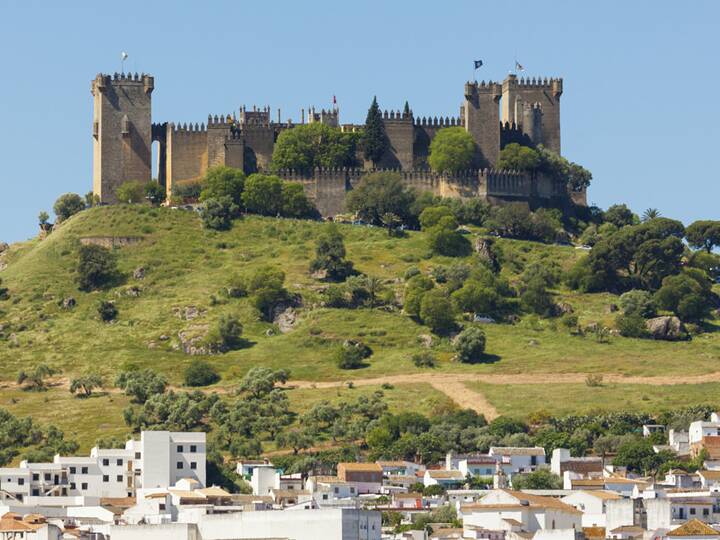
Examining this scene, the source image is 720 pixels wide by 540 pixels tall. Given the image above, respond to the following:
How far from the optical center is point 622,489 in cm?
10381

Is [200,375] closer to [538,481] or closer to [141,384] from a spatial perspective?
[141,384]

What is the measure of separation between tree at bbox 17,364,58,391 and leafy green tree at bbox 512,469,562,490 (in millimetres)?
37398

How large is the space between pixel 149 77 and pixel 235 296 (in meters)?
21.1

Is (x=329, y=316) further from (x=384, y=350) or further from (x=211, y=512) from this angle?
(x=211, y=512)

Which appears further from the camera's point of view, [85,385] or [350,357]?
[350,357]

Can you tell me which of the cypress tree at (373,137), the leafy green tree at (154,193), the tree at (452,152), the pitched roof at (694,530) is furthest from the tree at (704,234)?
the pitched roof at (694,530)

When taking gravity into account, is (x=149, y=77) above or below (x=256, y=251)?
above

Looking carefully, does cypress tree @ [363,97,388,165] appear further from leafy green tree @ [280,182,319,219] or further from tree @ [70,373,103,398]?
tree @ [70,373,103,398]

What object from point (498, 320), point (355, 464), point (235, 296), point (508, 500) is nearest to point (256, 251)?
point (235, 296)

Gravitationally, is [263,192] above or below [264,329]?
above

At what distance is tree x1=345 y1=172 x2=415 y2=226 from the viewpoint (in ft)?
525

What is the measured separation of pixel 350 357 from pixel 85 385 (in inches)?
593

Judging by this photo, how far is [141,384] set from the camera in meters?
133

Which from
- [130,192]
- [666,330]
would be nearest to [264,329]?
[130,192]
